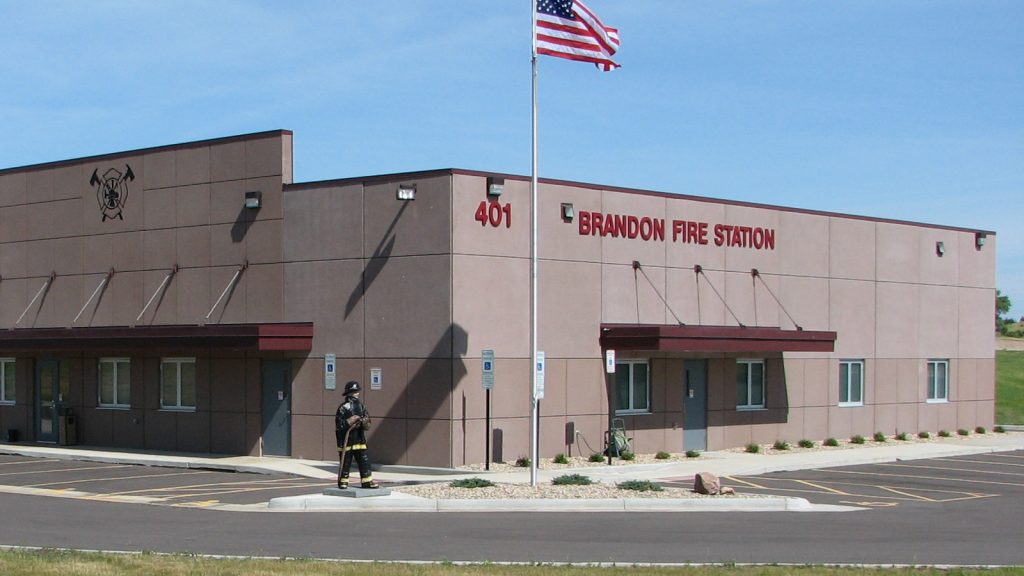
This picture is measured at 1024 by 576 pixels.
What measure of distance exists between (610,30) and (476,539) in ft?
34.8

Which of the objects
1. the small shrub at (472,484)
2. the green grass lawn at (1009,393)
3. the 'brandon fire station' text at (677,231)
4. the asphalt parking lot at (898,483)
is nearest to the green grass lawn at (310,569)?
the asphalt parking lot at (898,483)

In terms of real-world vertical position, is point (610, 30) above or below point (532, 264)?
above

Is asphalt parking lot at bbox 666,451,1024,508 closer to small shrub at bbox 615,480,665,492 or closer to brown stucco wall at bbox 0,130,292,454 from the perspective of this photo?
small shrub at bbox 615,480,665,492

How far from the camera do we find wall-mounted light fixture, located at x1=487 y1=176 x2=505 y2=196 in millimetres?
27047

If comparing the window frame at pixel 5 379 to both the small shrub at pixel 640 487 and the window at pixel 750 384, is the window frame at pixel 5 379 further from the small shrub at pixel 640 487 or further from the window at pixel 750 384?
the small shrub at pixel 640 487

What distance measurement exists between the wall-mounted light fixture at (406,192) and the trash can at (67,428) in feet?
38.1

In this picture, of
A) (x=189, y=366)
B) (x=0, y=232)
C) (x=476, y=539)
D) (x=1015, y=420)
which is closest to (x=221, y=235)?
(x=189, y=366)

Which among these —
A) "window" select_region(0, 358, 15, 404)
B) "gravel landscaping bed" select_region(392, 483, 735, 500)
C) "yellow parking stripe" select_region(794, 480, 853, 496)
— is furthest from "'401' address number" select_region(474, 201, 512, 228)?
"window" select_region(0, 358, 15, 404)

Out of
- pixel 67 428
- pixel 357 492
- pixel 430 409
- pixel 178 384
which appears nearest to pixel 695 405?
pixel 430 409

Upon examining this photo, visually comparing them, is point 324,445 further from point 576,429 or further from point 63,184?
point 63,184

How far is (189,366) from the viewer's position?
3078cm

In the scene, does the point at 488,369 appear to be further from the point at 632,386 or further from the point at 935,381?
the point at 935,381

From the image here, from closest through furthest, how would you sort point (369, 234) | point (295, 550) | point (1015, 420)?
point (295, 550) → point (369, 234) → point (1015, 420)

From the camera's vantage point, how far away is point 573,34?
22984 millimetres
